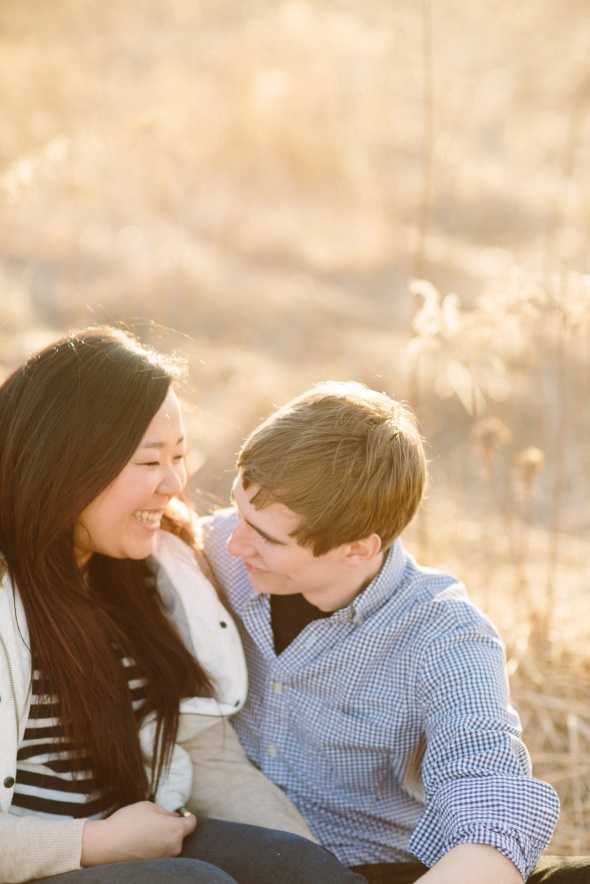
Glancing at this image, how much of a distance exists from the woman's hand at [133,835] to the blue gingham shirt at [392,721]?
0.37 metres

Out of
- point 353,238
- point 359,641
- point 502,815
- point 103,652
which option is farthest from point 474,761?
point 353,238

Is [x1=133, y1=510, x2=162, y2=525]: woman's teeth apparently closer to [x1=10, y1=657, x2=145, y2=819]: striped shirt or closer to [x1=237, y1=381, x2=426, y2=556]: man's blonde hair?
[x1=237, y1=381, x2=426, y2=556]: man's blonde hair

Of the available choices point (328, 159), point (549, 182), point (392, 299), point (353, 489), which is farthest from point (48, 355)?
point (549, 182)

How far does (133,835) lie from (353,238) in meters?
6.56

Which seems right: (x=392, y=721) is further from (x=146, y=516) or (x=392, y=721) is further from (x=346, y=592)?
(x=146, y=516)

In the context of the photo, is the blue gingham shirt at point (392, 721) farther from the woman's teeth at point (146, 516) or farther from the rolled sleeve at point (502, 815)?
the woman's teeth at point (146, 516)

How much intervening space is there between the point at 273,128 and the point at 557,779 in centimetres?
665

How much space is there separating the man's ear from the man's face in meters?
0.01

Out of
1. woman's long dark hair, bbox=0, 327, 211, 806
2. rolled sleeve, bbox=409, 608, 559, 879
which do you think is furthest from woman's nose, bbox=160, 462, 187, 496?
rolled sleeve, bbox=409, 608, 559, 879

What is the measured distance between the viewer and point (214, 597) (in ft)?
7.25

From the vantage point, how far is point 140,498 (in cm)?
204

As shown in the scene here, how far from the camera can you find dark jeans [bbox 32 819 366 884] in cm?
171

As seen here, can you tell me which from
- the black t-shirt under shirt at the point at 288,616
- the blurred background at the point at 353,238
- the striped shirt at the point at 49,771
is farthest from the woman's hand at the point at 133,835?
the blurred background at the point at 353,238

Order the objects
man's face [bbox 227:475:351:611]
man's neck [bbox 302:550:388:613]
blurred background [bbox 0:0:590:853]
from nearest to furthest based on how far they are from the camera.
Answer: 1. man's face [bbox 227:475:351:611]
2. man's neck [bbox 302:550:388:613]
3. blurred background [bbox 0:0:590:853]
